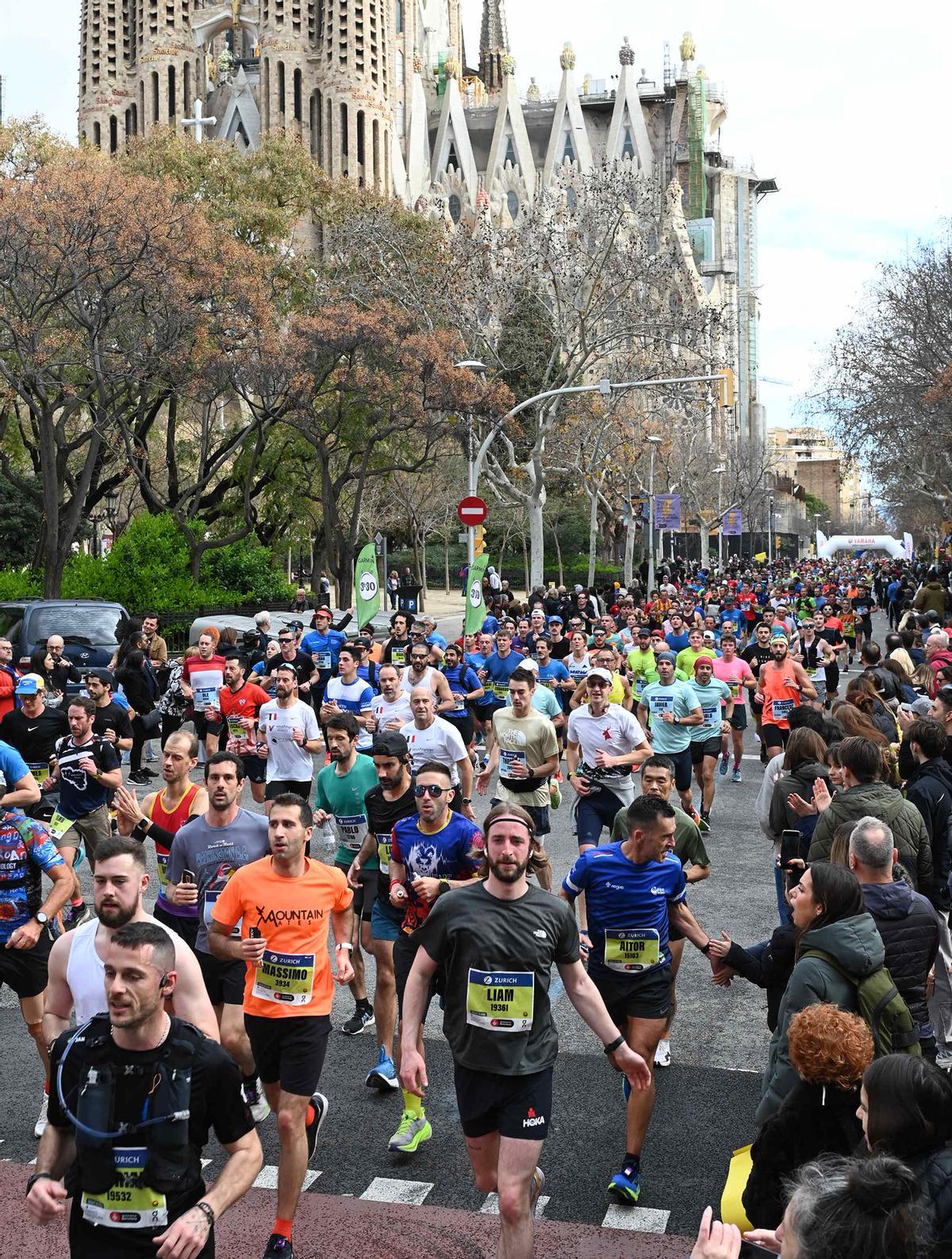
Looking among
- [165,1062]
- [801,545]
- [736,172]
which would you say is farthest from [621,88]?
[165,1062]

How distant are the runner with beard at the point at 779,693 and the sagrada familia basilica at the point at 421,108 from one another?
86.3 feet

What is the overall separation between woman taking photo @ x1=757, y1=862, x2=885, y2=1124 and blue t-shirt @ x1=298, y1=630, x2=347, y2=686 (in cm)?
1187

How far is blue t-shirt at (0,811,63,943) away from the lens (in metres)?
6.41

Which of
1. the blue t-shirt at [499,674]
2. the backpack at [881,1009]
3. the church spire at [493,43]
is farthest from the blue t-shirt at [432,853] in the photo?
the church spire at [493,43]

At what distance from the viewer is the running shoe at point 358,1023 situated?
24.5 ft

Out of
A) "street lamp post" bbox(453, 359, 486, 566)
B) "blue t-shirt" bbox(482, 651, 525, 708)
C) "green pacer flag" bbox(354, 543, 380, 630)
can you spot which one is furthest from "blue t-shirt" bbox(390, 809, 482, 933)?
"street lamp post" bbox(453, 359, 486, 566)

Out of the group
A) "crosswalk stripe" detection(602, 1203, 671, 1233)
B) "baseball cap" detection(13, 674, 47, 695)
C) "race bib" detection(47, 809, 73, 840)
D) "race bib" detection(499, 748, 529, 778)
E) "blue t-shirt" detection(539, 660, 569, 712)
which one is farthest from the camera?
"blue t-shirt" detection(539, 660, 569, 712)

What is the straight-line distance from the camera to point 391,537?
7481 cm

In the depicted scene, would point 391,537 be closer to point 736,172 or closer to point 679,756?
point 679,756

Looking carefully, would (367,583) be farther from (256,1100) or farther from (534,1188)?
(534,1188)

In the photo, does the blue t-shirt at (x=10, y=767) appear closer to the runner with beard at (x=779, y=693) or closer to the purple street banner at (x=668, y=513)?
the runner with beard at (x=779, y=693)

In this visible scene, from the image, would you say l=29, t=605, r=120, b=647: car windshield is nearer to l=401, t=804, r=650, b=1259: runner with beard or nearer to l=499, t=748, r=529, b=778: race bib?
l=499, t=748, r=529, b=778: race bib

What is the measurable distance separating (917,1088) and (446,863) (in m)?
3.24

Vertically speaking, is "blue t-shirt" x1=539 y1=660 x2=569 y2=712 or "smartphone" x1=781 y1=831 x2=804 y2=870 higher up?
"blue t-shirt" x1=539 y1=660 x2=569 y2=712
